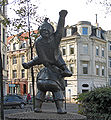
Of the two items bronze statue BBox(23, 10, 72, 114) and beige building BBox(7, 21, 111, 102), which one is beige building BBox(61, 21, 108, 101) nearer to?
beige building BBox(7, 21, 111, 102)

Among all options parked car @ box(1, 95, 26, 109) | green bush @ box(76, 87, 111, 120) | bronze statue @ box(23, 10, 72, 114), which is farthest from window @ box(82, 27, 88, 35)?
bronze statue @ box(23, 10, 72, 114)

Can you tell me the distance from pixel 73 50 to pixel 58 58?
3377 centimetres

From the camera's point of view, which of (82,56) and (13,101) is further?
(82,56)

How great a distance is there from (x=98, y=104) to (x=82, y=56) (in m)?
30.1

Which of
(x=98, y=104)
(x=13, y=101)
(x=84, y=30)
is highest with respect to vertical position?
(x=84, y=30)

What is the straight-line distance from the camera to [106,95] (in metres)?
9.02

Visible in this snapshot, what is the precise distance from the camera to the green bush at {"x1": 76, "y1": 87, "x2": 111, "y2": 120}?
29.3 feet

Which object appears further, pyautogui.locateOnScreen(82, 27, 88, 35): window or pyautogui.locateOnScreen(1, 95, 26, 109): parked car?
pyautogui.locateOnScreen(82, 27, 88, 35): window

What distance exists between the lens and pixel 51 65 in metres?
5.98

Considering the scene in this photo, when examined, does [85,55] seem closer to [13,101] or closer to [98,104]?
[13,101]

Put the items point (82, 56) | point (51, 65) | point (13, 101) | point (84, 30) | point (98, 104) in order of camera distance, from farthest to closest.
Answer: point (84, 30) → point (82, 56) → point (13, 101) → point (98, 104) → point (51, 65)

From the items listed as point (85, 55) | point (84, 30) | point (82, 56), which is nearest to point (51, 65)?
point (82, 56)

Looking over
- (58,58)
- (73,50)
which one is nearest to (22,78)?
(73,50)

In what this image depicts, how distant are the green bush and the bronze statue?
11.5 feet
